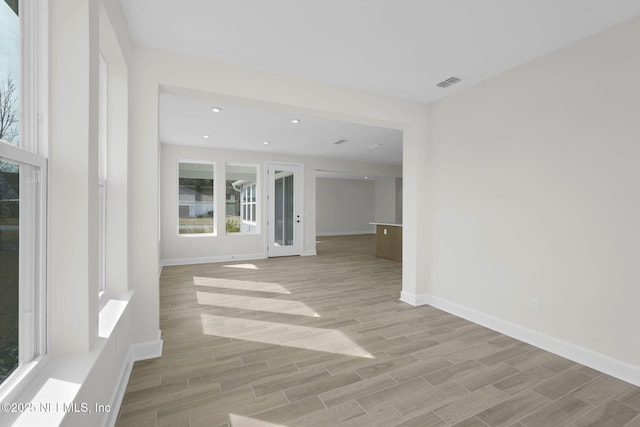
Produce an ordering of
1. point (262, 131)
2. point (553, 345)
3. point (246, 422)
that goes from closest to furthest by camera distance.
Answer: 1. point (246, 422)
2. point (553, 345)
3. point (262, 131)

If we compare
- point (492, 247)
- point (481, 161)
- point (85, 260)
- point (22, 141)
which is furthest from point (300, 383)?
point (481, 161)

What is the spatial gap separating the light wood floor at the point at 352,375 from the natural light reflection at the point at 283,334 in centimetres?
1

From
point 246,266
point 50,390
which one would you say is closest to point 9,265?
point 50,390

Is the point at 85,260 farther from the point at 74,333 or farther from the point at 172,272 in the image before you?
the point at 172,272

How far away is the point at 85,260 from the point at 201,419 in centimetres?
117

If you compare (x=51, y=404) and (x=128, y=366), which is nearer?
(x=51, y=404)

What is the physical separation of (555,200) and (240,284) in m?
4.34

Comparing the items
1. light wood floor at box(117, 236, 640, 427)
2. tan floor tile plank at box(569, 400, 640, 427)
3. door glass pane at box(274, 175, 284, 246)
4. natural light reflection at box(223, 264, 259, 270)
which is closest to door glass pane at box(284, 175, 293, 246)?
door glass pane at box(274, 175, 284, 246)

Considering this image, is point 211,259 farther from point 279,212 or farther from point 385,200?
point 385,200

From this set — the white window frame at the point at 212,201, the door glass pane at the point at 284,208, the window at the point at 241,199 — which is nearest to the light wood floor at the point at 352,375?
the white window frame at the point at 212,201

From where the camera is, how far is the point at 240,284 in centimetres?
491

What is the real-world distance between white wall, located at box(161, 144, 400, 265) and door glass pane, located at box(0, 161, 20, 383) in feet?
18.8

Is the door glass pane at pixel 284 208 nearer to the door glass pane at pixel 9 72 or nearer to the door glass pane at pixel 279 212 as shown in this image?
the door glass pane at pixel 279 212

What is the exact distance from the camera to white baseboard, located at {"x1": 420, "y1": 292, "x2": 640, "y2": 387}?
7.27 feet
